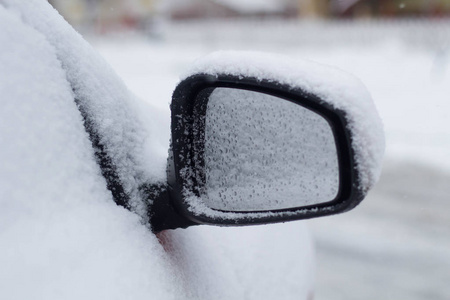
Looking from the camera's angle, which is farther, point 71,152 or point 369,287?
point 369,287

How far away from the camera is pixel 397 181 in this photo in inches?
289

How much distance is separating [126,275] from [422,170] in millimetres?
7451

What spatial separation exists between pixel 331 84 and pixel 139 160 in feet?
1.43

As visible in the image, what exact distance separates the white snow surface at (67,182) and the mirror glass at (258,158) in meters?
0.14

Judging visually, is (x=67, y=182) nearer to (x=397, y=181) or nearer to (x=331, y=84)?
(x=331, y=84)

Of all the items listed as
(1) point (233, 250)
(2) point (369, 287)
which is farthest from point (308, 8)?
(1) point (233, 250)

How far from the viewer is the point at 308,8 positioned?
33375 mm

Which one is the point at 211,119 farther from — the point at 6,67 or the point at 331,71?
the point at 6,67

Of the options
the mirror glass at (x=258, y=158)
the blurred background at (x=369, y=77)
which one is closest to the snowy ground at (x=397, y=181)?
the blurred background at (x=369, y=77)

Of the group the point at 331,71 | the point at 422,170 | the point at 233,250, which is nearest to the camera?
the point at 331,71

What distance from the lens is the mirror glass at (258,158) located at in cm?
108

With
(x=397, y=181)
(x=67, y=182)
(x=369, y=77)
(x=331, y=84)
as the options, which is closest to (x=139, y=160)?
(x=67, y=182)

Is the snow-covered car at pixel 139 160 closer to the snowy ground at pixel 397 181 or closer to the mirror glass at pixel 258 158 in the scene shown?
the mirror glass at pixel 258 158

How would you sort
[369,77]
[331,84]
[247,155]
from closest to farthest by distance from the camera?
1. [331,84]
2. [247,155]
3. [369,77]
